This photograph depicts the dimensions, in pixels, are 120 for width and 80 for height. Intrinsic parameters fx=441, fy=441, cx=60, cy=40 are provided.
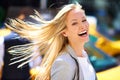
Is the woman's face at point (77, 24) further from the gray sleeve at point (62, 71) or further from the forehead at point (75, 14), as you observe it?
the gray sleeve at point (62, 71)

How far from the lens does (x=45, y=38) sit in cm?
287

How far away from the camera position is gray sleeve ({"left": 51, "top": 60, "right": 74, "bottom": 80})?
8.68 feet

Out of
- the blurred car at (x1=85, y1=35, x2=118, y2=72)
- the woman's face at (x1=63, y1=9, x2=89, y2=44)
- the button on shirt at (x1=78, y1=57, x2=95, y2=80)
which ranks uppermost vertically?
the woman's face at (x1=63, y1=9, x2=89, y2=44)

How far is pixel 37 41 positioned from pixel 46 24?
0.51ft

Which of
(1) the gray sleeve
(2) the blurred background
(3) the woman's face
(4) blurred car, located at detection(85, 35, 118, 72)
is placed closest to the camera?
(1) the gray sleeve

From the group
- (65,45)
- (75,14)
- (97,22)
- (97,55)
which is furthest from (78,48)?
(97,22)

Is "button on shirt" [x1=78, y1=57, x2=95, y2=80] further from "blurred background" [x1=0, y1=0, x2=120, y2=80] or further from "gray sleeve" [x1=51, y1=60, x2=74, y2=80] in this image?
"blurred background" [x1=0, y1=0, x2=120, y2=80]

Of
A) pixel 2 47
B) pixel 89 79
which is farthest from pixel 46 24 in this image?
pixel 2 47

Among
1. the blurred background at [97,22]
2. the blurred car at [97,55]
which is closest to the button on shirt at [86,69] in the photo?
the blurred background at [97,22]

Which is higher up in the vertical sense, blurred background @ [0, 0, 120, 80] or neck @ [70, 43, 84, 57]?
neck @ [70, 43, 84, 57]

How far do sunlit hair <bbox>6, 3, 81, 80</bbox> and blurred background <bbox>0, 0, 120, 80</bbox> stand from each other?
13cm

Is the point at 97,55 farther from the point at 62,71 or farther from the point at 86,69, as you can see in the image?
the point at 62,71

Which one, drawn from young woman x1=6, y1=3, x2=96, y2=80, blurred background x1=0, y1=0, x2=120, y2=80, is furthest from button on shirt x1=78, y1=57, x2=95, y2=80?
blurred background x1=0, y1=0, x2=120, y2=80

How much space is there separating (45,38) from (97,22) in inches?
269
